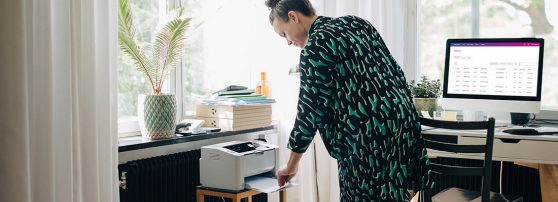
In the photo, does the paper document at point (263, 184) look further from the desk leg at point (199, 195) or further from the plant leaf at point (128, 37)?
the plant leaf at point (128, 37)

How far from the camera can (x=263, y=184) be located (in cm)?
251

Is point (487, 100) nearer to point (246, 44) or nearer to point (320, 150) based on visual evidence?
point (320, 150)

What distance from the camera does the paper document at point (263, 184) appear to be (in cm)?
243

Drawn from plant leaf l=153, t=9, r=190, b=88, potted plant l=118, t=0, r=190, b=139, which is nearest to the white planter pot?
potted plant l=118, t=0, r=190, b=139

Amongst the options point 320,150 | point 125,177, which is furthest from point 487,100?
point 125,177

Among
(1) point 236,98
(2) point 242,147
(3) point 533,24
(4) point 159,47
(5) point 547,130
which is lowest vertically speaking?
(2) point 242,147

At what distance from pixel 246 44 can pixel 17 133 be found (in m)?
1.98

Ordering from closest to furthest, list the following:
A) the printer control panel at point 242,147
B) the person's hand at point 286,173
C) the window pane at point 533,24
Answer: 1. the person's hand at point 286,173
2. the printer control panel at point 242,147
3. the window pane at point 533,24

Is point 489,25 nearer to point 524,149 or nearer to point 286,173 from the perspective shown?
point 524,149

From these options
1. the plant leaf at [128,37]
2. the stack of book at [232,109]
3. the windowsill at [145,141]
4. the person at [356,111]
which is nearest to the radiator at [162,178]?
the windowsill at [145,141]

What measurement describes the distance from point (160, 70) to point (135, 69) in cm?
23

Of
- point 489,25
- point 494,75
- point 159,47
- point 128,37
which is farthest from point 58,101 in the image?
point 489,25

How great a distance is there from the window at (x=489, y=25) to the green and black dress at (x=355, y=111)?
Answer: 6.19 feet

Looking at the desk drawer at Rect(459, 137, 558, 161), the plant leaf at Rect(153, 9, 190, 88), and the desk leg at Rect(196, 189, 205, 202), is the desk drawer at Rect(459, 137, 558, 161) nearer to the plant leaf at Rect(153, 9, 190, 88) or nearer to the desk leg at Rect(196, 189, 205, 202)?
the desk leg at Rect(196, 189, 205, 202)
